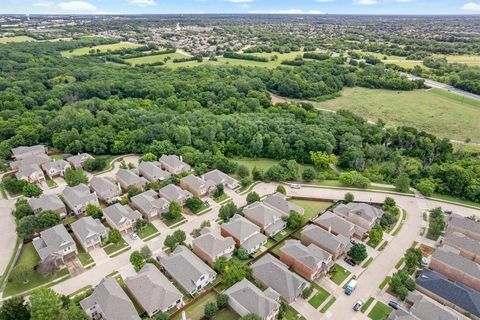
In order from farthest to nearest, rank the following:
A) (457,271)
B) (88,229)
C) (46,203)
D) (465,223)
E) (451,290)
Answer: (46,203) < (465,223) < (88,229) < (457,271) < (451,290)

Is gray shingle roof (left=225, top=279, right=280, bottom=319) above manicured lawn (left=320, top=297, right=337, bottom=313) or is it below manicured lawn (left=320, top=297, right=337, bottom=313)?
above

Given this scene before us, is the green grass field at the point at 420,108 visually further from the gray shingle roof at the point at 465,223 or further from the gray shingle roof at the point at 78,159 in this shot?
the gray shingle roof at the point at 78,159

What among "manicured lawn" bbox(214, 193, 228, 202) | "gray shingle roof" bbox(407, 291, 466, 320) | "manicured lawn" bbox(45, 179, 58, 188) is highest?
"gray shingle roof" bbox(407, 291, 466, 320)

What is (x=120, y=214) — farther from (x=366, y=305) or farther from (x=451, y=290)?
(x=451, y=290)

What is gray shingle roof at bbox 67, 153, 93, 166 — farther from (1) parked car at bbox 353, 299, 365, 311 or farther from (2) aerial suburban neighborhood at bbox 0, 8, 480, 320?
(1) parked car at bbox 353, 299, 365, 311

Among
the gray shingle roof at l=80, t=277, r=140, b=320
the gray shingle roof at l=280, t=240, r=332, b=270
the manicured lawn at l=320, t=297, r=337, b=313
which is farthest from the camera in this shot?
the gray shingle roof at l=280, t=240, r=332, b=270

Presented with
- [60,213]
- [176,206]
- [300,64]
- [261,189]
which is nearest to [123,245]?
[176,206]

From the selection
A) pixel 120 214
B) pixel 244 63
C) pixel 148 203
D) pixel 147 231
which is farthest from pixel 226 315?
pixel 244 63

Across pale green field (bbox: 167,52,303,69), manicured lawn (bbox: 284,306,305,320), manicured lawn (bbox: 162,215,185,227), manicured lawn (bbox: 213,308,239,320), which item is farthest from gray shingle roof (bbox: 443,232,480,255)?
pale green field (bbox: 167,52,303,69)

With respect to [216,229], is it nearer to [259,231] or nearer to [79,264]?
[259,231]
